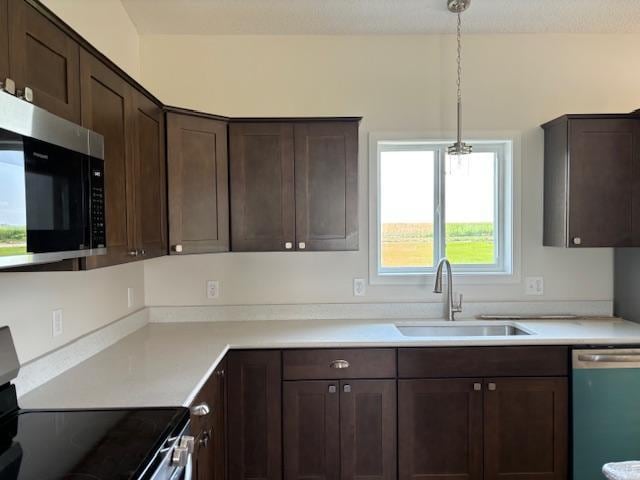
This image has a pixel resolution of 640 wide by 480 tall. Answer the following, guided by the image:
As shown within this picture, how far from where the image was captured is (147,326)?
2688 mm

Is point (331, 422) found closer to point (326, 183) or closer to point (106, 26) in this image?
point (326, 183)

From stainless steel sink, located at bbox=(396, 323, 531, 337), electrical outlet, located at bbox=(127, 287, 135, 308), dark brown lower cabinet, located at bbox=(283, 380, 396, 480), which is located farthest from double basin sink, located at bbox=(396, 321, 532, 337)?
electrical outlet, located at bbox=(127, 287, 135, 308)

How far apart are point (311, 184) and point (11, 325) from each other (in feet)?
5.19

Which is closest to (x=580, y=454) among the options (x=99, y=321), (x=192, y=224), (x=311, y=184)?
(x=311, y=184)

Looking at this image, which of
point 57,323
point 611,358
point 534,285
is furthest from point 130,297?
point 611,358

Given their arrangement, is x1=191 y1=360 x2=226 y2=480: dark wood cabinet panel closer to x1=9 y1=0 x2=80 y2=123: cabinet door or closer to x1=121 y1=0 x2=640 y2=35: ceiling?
x1=9 y1=0 x2=80 y2=123: cabinet door

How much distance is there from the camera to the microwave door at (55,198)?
1.11 m

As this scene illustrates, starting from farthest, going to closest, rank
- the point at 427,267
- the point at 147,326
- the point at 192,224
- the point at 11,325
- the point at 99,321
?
the point at 427,267, the point at 147,326, the point at 192,224, the point at 99,321, the point at 11,325

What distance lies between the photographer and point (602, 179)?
2.51 metres

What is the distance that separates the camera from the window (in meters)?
2.90

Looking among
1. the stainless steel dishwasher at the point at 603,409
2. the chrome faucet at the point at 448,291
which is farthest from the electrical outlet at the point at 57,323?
the stainless steel dishwasher at the point at 603,409

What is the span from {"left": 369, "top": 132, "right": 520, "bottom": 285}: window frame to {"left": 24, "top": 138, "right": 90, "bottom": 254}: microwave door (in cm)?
183

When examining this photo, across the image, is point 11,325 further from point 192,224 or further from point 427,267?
point 427,267

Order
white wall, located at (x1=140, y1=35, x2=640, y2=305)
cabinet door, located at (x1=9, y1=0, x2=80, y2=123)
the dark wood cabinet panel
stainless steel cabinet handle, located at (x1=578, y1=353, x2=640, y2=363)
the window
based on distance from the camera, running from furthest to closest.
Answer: the window
white wall, located at (x1=140, y1=35, x2=640, y2=305)
stainless steel cabinet handle, located at (x1=578, y1=353, x2=640, y2=363)
the dark wood cabinet panel
cabinet door, located at (x1=9, y1=0, x2=80, y2=123)
